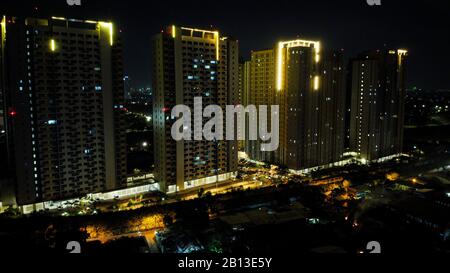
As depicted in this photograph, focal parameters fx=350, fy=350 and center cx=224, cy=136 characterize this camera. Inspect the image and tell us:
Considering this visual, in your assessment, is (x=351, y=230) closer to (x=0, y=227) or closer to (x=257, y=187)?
(x=257, y=187)

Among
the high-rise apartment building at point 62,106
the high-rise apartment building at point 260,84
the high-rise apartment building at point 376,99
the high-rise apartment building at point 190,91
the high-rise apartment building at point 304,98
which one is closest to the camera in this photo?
the high-rise apartment building at point 62,106

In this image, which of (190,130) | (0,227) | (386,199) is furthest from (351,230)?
(0,227)

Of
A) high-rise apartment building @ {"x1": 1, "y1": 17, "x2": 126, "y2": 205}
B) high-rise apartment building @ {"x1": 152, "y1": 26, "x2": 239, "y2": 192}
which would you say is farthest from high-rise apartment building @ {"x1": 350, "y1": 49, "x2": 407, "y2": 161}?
high-rise apartment building @ {"x1": 1, "y1": 17, "x2": 126, "y2": 205}

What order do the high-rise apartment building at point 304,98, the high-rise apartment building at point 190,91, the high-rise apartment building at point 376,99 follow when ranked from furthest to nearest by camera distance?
1. the high-rise apartment building at point 376,99
2. the high-rise apartment building at point 304,98
3. the high-rise apartment building at point 190,91

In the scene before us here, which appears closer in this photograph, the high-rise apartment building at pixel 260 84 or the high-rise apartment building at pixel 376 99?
the high-rise apartment building at pixel 260 84

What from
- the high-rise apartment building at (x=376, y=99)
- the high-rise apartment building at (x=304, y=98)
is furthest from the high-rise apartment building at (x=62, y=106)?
the high-rise apartment building at (x=376, y=99)

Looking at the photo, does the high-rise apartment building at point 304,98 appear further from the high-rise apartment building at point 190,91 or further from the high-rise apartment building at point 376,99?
the high-rise apartment building at point 190,91

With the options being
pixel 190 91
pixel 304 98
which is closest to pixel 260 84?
pixel 304 98
